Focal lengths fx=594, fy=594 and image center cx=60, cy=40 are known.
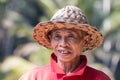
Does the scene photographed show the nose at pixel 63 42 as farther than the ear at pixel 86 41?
No

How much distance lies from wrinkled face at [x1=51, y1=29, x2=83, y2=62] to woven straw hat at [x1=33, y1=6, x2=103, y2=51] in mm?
44

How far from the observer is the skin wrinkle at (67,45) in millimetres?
3546

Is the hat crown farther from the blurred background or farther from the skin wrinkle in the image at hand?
the blurred background

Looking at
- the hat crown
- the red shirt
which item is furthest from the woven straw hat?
the red shirt

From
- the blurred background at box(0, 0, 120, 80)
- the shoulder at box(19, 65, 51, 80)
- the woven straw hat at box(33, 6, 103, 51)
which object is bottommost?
the blurred background at box(0, 0, 120, 80)

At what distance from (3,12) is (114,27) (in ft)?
20.7

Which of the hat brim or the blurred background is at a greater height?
the hat brim

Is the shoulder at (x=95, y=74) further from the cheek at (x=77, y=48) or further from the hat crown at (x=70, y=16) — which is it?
the hat crown at (x=70, y=16)

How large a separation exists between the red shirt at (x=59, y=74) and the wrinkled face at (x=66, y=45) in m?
0.07

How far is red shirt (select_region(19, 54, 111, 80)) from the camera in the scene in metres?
3.57

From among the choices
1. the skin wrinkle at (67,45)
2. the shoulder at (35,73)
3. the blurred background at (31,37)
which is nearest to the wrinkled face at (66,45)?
the skin wrinkle at (67,45)

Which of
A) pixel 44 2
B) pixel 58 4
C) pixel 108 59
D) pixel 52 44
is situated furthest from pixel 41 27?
pixel 108 59

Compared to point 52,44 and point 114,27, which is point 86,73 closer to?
point 52,44

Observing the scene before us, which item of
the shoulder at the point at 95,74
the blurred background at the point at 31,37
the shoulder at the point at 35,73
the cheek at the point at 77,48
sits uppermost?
the cheek at the point at 77,48
